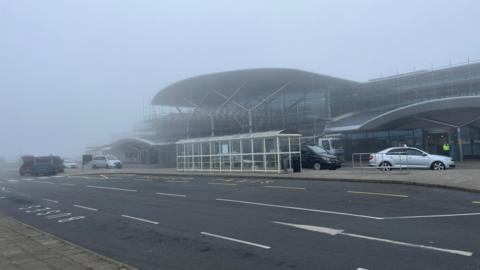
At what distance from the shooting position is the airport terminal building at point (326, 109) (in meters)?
37.8

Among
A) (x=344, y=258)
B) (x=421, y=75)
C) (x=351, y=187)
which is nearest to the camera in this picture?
(x=344, y=258)

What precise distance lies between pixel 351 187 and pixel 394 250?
9.53m

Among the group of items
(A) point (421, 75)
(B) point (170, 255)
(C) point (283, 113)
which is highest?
(A) point (421, 75)

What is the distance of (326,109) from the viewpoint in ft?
173

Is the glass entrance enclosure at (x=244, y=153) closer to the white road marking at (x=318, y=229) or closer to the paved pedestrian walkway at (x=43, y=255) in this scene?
the white road marking at (x=318, y=229)

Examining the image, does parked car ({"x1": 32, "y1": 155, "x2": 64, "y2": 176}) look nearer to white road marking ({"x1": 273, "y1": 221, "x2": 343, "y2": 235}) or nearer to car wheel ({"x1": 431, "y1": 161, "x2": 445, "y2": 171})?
car wheel ({"x1": 431, "y1": 161, "x2": 445, "y2": 171})

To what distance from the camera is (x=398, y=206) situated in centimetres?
1178

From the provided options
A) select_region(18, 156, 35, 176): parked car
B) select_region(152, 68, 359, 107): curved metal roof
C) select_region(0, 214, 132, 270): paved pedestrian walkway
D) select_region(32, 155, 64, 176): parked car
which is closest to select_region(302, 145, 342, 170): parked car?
select_region(152, 68, 359, 107): curved metal roof

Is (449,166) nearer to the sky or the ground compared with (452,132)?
nearer to the ground

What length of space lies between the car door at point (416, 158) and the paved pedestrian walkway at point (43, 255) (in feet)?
67.3

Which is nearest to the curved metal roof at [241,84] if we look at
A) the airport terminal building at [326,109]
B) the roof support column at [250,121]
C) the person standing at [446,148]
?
the airport terminal building at [326,109]

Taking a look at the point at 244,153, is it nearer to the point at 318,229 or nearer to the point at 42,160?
the point at 318,229

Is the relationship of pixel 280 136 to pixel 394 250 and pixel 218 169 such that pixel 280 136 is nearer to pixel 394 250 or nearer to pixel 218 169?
pixel 218 169

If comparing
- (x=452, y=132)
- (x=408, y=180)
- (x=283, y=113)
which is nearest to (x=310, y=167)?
(x=408, y=180)
